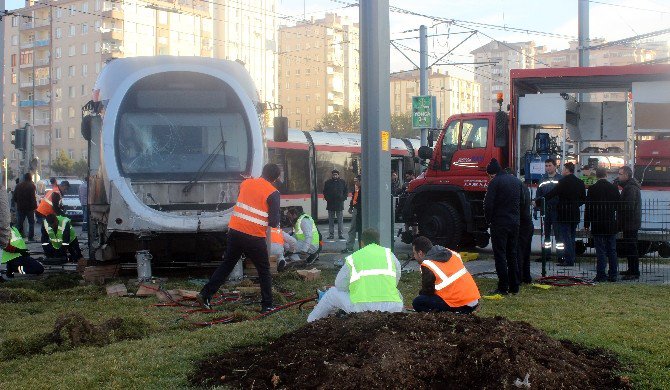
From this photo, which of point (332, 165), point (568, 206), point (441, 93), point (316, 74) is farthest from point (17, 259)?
point (441, 93)

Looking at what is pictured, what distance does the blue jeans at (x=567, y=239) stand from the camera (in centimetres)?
1502

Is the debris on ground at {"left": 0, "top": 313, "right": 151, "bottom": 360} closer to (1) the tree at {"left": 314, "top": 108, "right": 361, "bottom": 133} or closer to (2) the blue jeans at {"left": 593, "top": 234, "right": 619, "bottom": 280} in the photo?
(2) the blue jeans at {"left": 593, "top": 234, "right": 619, "bottom": 280}

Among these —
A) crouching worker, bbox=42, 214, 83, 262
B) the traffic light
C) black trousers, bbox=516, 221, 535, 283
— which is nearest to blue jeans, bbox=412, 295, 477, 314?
black trousers, bbox=516, 221, 535, 283

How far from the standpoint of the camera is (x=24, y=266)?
571 inches

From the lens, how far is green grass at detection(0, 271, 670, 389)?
6852 mm

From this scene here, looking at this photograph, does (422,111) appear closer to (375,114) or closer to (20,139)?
(20,139)

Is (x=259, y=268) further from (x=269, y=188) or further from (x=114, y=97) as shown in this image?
(x=114, y=97)

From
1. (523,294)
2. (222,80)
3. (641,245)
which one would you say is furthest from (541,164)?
(222,80)

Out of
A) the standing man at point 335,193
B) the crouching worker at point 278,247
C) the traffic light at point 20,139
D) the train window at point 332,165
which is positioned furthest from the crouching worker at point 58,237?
the train window at point 332,165

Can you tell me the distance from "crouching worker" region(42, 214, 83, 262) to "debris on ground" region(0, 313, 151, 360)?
8.06m

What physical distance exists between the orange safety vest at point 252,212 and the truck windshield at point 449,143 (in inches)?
305

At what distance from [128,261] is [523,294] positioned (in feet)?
20.5

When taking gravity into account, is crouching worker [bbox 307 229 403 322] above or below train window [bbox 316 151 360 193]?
below

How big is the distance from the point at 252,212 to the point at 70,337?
123 inches
